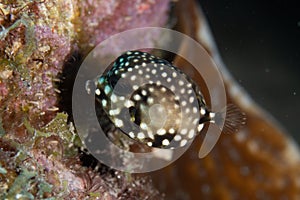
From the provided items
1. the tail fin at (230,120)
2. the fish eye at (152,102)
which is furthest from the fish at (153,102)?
the tail fin at (230,120)

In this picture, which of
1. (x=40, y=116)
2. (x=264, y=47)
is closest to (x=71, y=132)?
(x=40, y=116)

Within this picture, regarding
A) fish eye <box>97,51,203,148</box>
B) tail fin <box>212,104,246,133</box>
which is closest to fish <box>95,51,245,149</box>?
fish eye <box>97,51,203,148</box>

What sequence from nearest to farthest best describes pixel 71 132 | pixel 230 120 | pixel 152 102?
pixel 152 102
pixel 71 132
pixel 230 120

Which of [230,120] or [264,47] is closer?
[230,120]

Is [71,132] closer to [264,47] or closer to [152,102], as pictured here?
[152,102]

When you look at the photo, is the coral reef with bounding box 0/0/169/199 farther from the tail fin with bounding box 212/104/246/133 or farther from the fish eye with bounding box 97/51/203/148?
the tail fin with bounding box 212/104/246/133

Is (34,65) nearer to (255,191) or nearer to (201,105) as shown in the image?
(201,105)

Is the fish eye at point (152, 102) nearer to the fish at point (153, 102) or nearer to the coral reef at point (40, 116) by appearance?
the fish at point (153, 102)
